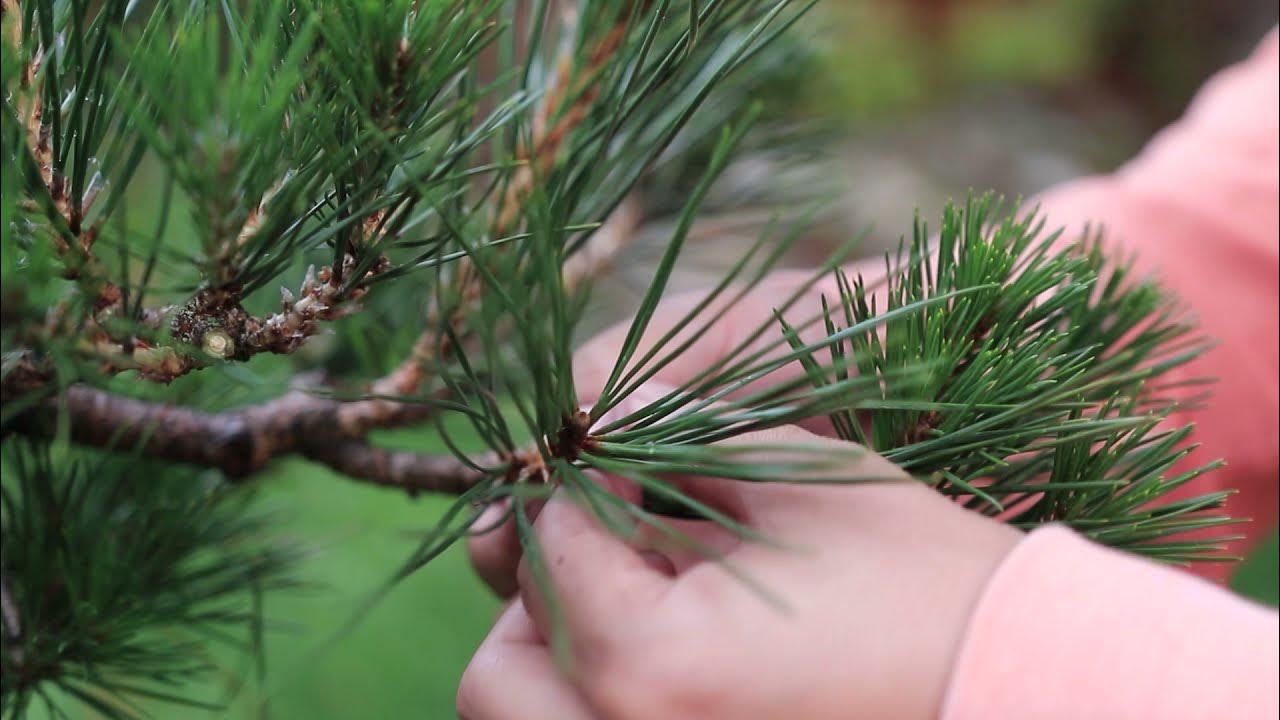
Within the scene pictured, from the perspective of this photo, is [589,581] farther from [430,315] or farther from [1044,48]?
[1044,48]

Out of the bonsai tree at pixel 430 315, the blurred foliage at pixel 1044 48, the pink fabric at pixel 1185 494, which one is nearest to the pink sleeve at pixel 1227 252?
the pink fabric at pixel 1185 494

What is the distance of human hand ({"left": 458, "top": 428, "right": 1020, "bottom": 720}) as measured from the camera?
14 cm

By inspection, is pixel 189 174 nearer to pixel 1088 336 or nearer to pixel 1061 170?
pixel 1088 336

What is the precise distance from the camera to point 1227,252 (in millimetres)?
353

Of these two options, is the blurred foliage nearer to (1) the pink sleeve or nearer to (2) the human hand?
(1) the pink sleeve

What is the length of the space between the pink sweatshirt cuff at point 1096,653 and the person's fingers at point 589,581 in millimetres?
43

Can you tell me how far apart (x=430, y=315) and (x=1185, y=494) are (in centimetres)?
24

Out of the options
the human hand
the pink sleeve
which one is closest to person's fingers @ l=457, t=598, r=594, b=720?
the human hand

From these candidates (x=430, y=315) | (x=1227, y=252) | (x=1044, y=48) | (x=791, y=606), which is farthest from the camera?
(x=1044, y=48)

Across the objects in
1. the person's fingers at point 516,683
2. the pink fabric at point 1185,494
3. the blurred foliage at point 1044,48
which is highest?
the blurred foliage at point 1044,48

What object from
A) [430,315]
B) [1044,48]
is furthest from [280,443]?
[1044,48]

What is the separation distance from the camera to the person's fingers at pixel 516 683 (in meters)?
0.15

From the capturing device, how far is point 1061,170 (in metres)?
1.53

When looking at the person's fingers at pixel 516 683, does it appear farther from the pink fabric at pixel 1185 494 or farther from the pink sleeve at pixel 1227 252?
the pink sleeve at pixel 1227 252
